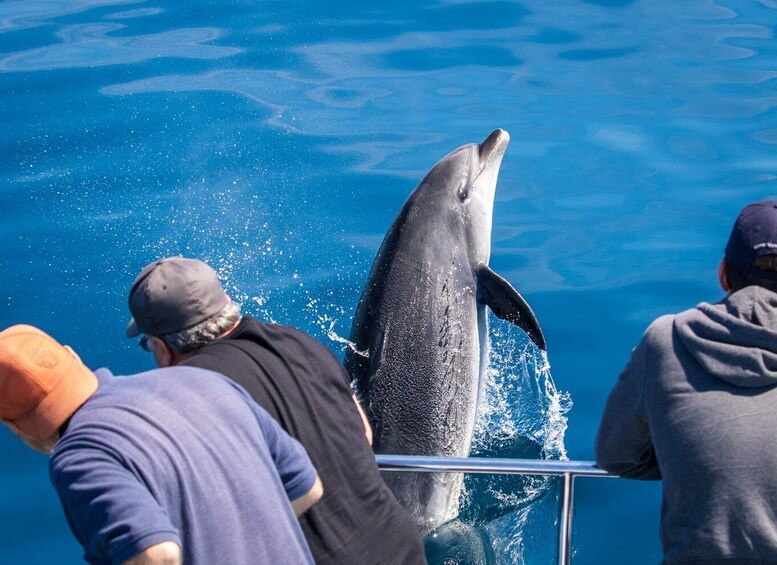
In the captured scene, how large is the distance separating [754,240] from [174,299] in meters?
2.02

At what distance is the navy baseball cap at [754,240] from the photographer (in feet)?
11.4

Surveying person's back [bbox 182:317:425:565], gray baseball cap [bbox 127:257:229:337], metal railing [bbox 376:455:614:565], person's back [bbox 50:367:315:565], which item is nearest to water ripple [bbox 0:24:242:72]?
metal railing [bbox 376:455:614:565]

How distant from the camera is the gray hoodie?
3.28 m

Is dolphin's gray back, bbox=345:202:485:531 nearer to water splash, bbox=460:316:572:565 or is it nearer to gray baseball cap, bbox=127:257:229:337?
water splash, bbox=460:316:572:565

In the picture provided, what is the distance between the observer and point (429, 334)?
6859 millimetres

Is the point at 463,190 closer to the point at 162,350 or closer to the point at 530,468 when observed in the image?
the point at 530,468

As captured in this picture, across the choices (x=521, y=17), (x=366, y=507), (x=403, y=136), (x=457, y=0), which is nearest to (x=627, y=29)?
(x=521, y=17)

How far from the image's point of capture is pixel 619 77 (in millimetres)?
13023

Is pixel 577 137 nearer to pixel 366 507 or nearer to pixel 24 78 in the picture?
pixel 24 78

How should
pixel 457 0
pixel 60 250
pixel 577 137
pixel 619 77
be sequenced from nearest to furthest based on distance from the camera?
pixel 60 250
pixel 577 137
pixel 619 77
pixel 457 0

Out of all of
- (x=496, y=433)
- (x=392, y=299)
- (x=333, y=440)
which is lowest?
(x=496, y=433)

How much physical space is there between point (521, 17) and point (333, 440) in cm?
1215

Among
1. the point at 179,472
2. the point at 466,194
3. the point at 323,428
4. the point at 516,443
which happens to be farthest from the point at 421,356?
the point at 179,472

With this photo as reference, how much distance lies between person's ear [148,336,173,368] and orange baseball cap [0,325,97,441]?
726 millimetres
